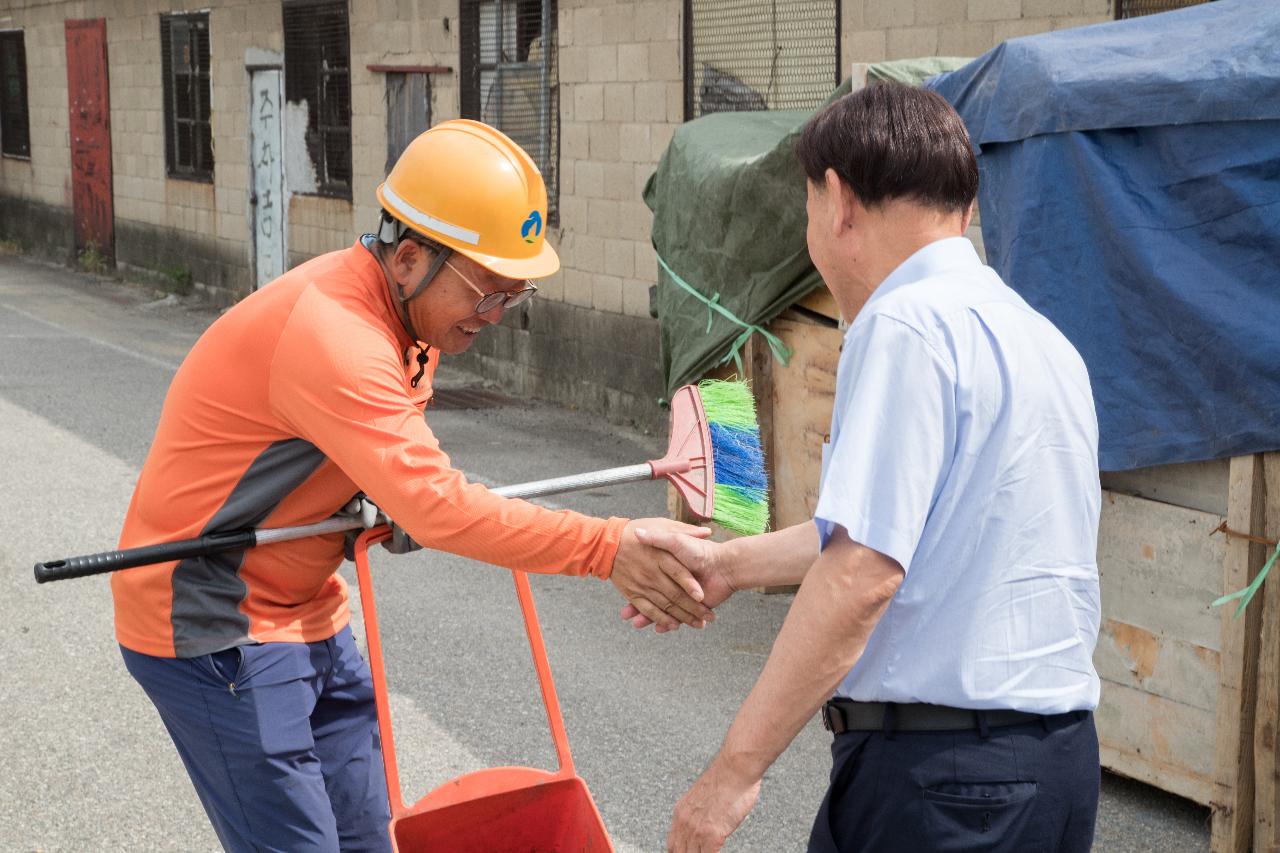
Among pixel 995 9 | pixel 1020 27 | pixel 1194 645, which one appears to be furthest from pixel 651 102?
pixel 1194 645

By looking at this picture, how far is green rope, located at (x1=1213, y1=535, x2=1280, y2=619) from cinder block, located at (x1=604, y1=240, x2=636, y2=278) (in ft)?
24.1

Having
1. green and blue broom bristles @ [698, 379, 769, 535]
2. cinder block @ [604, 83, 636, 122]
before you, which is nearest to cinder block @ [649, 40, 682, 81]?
cinder block @ [604, 83, 636, 122]

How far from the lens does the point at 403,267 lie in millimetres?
2969

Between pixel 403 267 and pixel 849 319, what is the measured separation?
3.13 feet

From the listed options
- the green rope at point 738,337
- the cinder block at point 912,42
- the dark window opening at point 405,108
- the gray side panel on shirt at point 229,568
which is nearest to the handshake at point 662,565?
the gray side panel on shirt at point 229,568

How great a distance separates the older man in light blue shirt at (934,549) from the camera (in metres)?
2.16

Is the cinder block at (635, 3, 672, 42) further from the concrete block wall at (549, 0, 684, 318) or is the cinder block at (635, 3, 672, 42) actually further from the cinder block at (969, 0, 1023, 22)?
the cinder block at (969, 0, 1023, 22)

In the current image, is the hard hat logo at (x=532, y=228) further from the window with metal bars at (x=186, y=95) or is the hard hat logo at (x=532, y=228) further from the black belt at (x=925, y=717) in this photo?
the window with metal bars at (x=186, y=95)

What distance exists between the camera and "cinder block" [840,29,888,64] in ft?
29.4

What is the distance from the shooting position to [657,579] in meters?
3.03

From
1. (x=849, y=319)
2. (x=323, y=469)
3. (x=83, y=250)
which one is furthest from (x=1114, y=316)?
(x=83, y=250)

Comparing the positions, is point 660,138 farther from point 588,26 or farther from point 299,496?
point 299,496

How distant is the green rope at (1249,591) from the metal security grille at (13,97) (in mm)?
23517

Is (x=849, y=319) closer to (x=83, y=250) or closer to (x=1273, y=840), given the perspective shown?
(x=1273, y=840)
